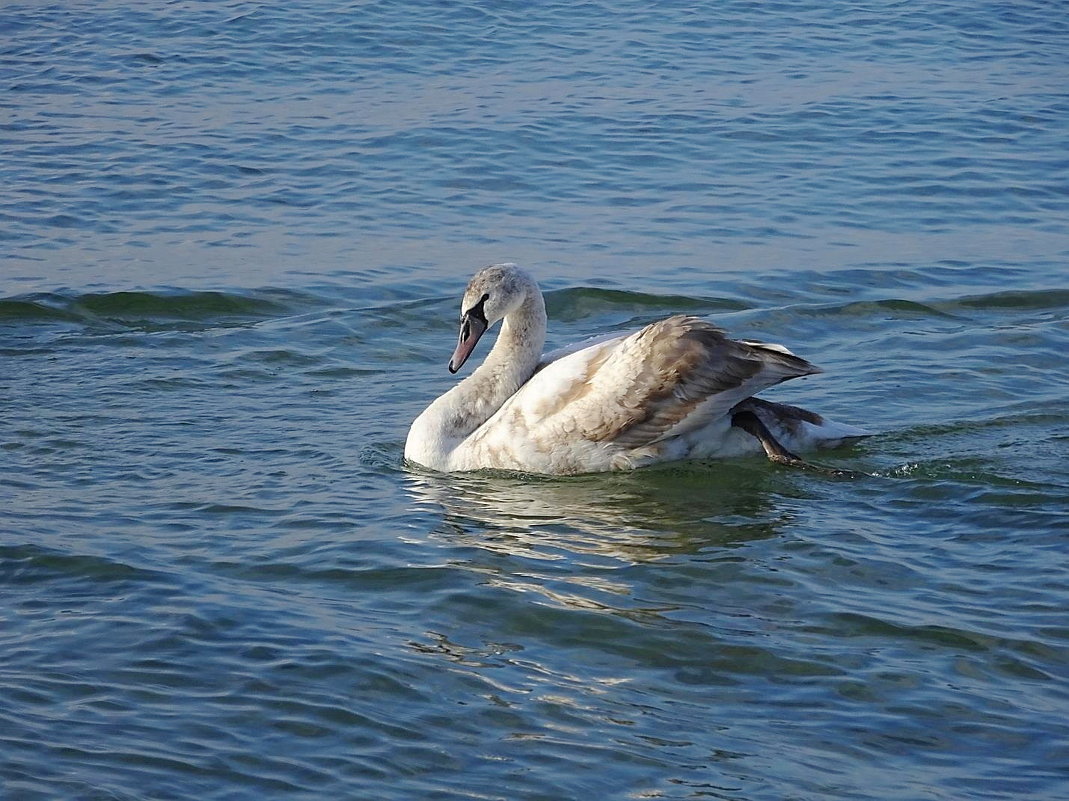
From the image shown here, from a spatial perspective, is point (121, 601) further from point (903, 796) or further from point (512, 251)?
point (512, 251)

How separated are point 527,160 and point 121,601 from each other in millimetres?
10070

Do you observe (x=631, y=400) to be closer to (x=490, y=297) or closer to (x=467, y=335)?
(x=490, y=297)

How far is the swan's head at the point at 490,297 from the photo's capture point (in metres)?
9.15

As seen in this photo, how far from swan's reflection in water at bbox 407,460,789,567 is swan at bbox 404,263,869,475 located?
12cm

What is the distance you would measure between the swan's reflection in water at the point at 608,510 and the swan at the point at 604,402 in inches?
4.8

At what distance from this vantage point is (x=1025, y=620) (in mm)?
6609

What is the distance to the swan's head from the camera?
9.15 m

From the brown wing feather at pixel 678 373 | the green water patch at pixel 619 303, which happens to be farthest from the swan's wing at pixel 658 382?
the green water patch at pixel 619 303

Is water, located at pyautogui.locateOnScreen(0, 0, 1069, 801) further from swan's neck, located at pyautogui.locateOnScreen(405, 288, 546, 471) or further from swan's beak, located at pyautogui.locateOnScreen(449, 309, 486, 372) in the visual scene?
swan's beak, located at pyautogui.locateOnScreen(449, 309, 486, 372)

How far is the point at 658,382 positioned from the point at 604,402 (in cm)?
31

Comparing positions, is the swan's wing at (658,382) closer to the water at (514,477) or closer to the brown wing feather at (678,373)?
the brown wing feather at (678,373)

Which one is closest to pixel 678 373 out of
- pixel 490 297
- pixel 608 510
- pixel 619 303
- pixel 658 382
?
pixel 658 382

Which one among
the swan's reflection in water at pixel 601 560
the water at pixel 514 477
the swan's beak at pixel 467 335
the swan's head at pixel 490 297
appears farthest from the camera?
the swan's beak at pixel 467 335

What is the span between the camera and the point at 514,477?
8.91m
